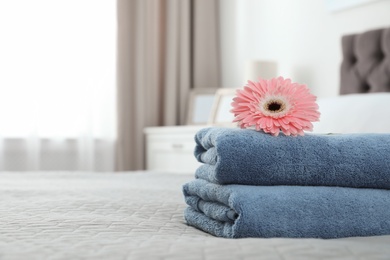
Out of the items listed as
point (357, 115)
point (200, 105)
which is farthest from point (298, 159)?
point (200, 105)

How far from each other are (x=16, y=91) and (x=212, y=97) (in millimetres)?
1169

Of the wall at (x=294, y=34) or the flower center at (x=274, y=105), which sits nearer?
the flower center at (x=274, y=105)

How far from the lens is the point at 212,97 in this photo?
4070 millimetres

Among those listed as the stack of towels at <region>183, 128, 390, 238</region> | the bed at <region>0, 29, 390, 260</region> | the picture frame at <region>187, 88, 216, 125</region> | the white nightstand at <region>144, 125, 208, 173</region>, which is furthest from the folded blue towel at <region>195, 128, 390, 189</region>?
the picture frame at <region>187, 88, 216, 125</region>

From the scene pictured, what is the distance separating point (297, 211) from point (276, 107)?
213 mm

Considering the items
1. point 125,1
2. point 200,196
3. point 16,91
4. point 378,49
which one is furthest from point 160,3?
point 200,196

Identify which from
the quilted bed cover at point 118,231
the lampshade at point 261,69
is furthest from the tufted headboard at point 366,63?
the quilted bed cover at point 118,231

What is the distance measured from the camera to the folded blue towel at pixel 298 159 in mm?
1097

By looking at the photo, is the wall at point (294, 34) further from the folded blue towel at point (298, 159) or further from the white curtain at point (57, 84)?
the folded blue towel at point (298, 159)

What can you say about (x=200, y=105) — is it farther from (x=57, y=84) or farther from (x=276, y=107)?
(x=276, y=107)

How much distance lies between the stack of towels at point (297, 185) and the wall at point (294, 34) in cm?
190

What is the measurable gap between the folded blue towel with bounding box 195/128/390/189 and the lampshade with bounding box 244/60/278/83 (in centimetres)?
238

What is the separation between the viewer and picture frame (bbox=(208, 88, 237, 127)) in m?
3.70

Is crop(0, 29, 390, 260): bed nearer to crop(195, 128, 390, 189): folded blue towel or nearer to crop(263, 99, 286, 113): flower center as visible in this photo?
crop(195, 128, 390, 189): folded blue towel
